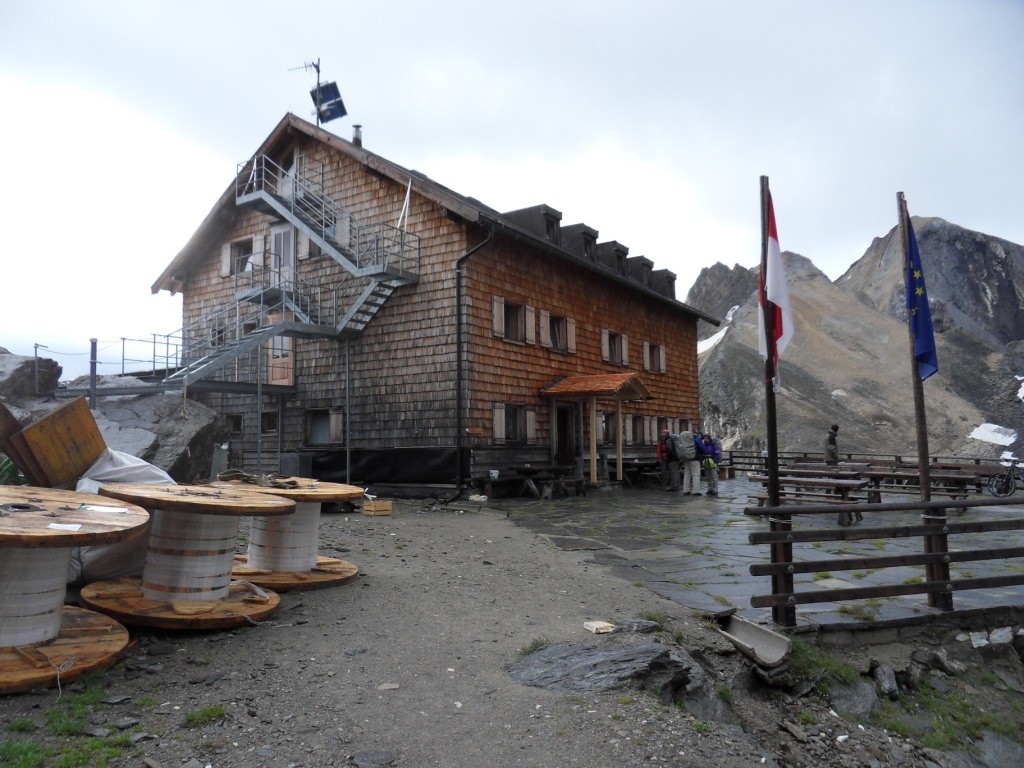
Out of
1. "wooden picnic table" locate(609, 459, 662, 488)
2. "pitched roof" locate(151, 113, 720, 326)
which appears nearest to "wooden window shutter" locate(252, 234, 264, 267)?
"pitched roof" locate(151, 113, 720, 326)

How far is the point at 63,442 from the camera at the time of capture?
5832 mm

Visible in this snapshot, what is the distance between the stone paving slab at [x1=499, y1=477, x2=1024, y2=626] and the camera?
22.5ft

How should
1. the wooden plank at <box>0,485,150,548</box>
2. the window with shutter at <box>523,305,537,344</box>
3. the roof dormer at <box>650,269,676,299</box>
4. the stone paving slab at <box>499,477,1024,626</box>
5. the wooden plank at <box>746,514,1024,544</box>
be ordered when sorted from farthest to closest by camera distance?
the roof dormer at <box>650,269,676,299</box>
the window with shutter at <box>523,305,537,344</box>
the stone paving slab at <box>499,477,1024,626</box>
the wooden plank at <box>746,514,1024,544</box>
the wooden plank at <box>0,485,150,548</box>

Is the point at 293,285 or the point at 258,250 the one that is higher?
the point at 258,250

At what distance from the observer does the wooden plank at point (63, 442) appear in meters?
5.70

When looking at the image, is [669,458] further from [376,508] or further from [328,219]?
[328,219]

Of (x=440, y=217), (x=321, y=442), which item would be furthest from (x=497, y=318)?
(x=321, y=442)

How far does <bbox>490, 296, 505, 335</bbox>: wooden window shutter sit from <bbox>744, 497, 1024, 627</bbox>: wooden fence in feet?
38.1

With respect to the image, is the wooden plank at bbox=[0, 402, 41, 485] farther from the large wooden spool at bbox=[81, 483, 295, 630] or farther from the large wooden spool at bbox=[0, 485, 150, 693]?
the large wooden spool at bbox=[0, 485, 150, 693]

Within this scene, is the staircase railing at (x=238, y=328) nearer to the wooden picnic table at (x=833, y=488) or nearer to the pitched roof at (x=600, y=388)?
the pitched roof at (x=600, y=388)

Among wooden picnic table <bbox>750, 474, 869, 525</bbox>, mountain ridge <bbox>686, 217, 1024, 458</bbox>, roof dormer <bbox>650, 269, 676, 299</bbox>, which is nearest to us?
wooden picnic table <bbox>750, 474, 869, 525</bbox>

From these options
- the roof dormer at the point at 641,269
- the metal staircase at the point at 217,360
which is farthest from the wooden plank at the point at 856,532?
the roof dormer at the point at 641,269

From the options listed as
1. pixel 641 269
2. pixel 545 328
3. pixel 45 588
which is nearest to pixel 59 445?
pixel 45 588

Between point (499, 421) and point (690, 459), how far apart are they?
4.83 meters
